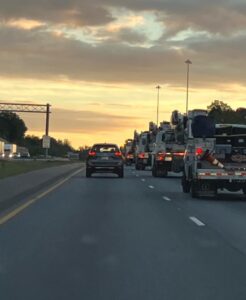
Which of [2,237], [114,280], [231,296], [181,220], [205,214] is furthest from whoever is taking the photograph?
[205,214]

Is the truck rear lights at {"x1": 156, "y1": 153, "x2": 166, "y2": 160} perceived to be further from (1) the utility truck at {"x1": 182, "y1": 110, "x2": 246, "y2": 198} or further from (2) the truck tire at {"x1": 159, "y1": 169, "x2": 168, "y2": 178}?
(1) the utility truck at {"x1": 182, "y1": 110, "x2": 246, "y2": 198}

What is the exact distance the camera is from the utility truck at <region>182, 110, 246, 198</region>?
904 inches

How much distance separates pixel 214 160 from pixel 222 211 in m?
4.24

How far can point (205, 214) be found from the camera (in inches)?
709

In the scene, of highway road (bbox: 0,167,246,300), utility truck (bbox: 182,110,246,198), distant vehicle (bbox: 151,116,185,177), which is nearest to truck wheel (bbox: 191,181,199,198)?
utility truck (bbox: 182,110,246,198)

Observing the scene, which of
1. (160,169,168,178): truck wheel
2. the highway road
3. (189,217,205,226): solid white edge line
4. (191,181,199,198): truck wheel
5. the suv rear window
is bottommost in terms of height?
the highway road

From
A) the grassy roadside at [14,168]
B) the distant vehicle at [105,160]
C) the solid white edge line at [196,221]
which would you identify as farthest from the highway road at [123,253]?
the distant vehicle at [105,160]

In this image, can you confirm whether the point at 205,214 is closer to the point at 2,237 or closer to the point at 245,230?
the point at 245,230

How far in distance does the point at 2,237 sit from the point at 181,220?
5.08 meters

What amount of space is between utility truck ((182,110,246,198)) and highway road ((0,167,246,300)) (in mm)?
3245

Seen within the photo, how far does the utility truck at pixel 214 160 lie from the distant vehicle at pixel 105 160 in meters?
17.1

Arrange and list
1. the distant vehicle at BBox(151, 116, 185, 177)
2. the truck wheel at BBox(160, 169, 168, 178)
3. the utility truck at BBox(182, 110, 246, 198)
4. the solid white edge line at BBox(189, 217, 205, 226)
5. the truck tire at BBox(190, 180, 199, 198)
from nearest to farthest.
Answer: the solid white edge line at BBox(189, 217, 205, 226) → the utility truck at BBox(182, 110, 246, 198) → the truck tire at BBox(190, 180, 199, 198) → the distant vehicle at BBox(151, 116, 185, 177) → the truck wheel at BBox(160, 169, 168, 178)

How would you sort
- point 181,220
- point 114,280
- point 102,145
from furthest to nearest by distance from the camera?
1. point 102,145
2. point 181,220
3. point 114,280

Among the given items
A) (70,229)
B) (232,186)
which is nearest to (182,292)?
(70,229)
